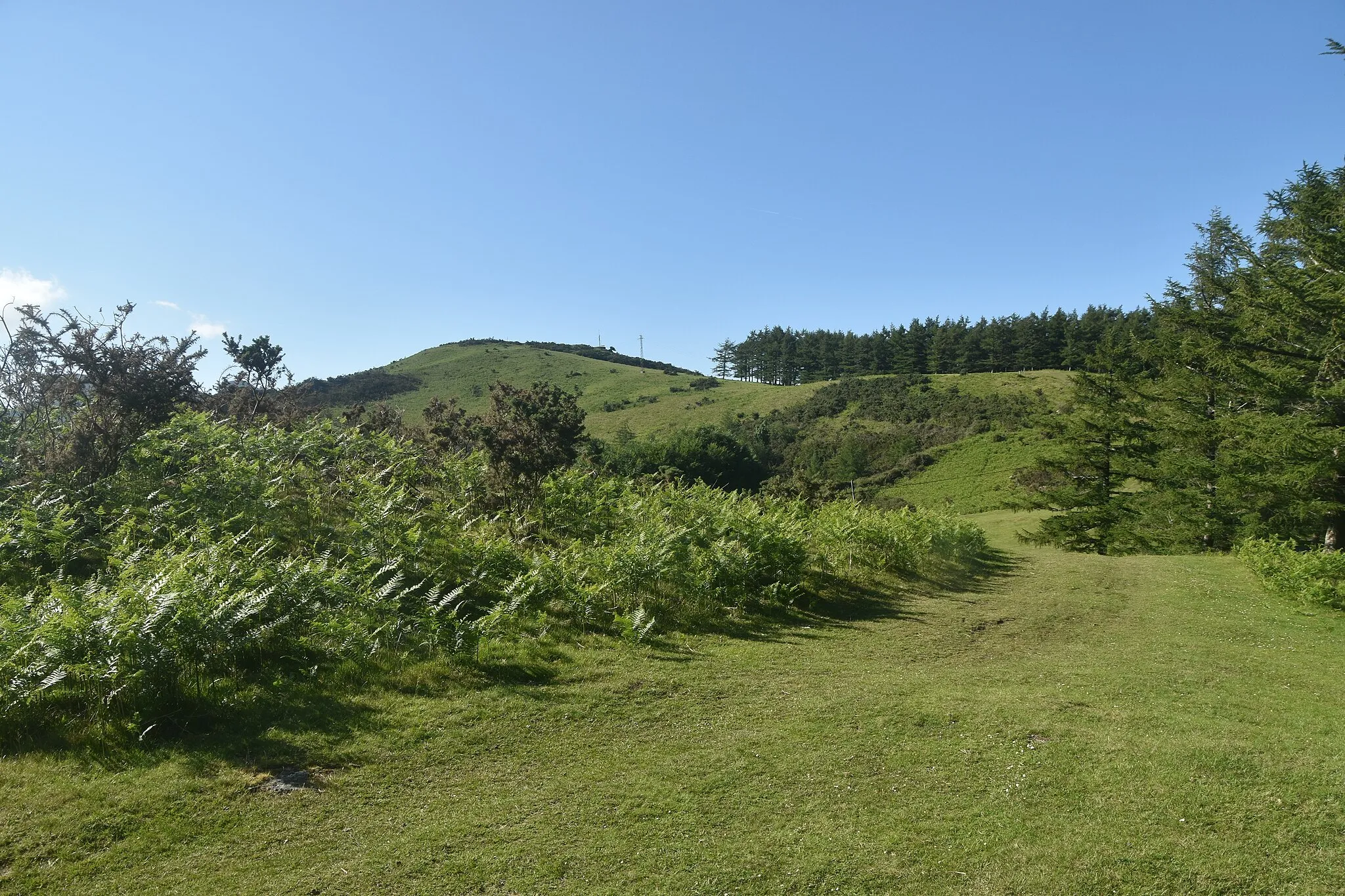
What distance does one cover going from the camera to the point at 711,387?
381 ft

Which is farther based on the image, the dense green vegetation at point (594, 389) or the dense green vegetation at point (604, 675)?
the dense green vegetation at point (594, 389)

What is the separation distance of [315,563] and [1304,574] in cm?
1955

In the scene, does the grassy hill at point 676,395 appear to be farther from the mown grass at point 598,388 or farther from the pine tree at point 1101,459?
the pine tree at point 1101,459

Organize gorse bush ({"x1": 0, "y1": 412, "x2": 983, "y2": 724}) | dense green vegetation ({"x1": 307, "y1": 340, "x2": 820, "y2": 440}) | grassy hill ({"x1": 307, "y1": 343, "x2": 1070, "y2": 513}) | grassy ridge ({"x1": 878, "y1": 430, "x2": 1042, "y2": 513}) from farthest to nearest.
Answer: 1. dense green vegetation ({"x1": 307, "y1": 340, "x2": 820, "y2": 440})
2. grassy hill ({"x1": 307, "y1": 343, "x2": 1070, "y2": 513})
3. grassy ridge ({"x1": 878, "y1": 430, "x2": 1042, "y2": 513})
4. gorse bush ({"x1": 0, "y1": 412, "x2": 983, "y2": 724})

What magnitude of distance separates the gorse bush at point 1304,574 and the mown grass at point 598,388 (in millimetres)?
72129

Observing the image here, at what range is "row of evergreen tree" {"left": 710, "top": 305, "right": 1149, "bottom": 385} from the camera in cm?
9512

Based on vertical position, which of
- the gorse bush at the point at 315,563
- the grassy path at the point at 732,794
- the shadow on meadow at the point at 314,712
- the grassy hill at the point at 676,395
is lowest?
the grassy path at the point at 732,794

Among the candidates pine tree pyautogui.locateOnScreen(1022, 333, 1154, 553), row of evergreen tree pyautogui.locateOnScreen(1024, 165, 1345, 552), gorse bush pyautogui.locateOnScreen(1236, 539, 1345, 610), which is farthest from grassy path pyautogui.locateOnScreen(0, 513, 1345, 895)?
pine tree pyautogui.locateOnScreen(1022, 333, 1154, 553)

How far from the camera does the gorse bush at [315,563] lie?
19.0ft

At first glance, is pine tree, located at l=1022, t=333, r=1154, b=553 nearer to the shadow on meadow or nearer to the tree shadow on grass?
the shadow on meadow

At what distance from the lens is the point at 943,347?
105 metres

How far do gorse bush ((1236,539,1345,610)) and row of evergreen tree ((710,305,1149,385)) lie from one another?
211ft

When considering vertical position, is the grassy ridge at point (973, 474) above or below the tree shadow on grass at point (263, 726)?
above

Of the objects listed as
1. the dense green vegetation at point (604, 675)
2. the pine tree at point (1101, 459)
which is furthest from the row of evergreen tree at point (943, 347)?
the dense green vegetation at point (604, 675)
